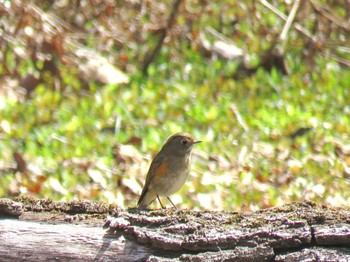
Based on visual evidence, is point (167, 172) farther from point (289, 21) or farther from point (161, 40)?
point (289, 21)

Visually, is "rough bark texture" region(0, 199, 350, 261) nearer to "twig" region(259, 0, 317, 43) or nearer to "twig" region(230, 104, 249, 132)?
"twig" region(230, 104, 249, 132)

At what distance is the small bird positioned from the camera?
19.6 feet

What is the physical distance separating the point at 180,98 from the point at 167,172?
111 inches

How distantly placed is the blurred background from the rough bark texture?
266 cm

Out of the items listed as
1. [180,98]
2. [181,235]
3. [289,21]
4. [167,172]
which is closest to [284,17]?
[289,21]

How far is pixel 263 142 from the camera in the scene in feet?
26.3

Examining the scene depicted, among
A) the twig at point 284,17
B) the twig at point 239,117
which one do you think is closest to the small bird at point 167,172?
the twig at point 239,117

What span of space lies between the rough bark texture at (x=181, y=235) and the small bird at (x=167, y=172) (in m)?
1.83

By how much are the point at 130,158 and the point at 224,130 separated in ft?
3.65

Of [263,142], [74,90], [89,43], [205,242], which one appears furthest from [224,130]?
[205,242]

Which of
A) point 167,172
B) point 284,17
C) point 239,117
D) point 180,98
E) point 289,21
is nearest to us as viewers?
point 167,172

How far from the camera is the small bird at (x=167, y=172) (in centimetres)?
596

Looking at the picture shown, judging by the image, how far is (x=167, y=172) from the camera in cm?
596

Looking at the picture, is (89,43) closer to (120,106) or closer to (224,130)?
(120,106)
